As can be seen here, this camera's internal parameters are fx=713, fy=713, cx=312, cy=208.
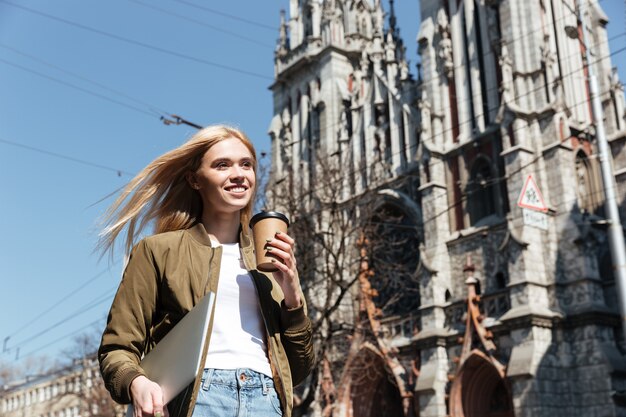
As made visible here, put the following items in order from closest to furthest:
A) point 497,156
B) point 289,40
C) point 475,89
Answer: point 497,156 < point 475,89 < point 289,40

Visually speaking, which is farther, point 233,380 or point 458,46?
point 458,46

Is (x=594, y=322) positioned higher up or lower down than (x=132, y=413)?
higher up

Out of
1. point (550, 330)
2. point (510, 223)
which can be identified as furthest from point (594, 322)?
point (510, 223)

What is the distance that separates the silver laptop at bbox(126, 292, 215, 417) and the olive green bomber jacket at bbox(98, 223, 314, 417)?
5cm

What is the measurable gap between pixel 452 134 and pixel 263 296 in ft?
70.1

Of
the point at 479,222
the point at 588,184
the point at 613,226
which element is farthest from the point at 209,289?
the point at 588,184

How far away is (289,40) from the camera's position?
A: 103 ft

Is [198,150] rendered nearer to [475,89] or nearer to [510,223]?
[510,223]

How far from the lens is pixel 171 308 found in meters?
2.25

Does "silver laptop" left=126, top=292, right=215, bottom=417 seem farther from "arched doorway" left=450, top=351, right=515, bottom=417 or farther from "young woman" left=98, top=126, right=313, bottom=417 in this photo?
"arched doorway" left=450, top=351, right=515, bottom=417

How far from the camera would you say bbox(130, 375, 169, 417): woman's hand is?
6.30ft

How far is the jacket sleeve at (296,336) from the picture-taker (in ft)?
7.75

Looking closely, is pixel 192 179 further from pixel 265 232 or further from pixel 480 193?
pixel 480 193

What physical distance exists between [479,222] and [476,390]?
4870mm
